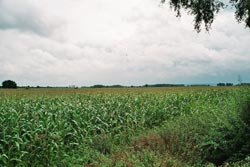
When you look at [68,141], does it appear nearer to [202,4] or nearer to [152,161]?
[152,161]

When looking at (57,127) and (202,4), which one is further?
(202,4)

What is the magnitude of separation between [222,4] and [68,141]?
15341 millimetres

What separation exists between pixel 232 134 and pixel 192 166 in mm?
2011

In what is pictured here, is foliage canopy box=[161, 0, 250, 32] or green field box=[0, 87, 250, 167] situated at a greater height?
foliage canopy box=[161, 0, 250, 32]

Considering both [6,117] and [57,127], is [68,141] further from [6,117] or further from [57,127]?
[6,117]

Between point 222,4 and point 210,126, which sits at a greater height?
point 222,4

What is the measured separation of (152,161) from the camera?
10.1 metres

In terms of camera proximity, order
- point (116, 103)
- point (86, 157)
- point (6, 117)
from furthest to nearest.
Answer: point (116, 103) → point (6, 117) → point (86, 157)

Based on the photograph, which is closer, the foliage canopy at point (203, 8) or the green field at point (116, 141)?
the green field at point (116, 141)

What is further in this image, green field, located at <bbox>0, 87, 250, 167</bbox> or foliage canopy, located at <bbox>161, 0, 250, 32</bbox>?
foliage canopy, located at <bbox>161, 0, 250, 32</bbox>

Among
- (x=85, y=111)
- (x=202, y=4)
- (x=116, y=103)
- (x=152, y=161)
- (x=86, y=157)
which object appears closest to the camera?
(x=152, y=161)

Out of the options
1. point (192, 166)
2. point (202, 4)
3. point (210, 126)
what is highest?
point (202, 4)

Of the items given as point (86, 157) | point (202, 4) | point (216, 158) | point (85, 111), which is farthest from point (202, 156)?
point (202, 4)

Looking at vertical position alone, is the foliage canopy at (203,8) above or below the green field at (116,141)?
above
